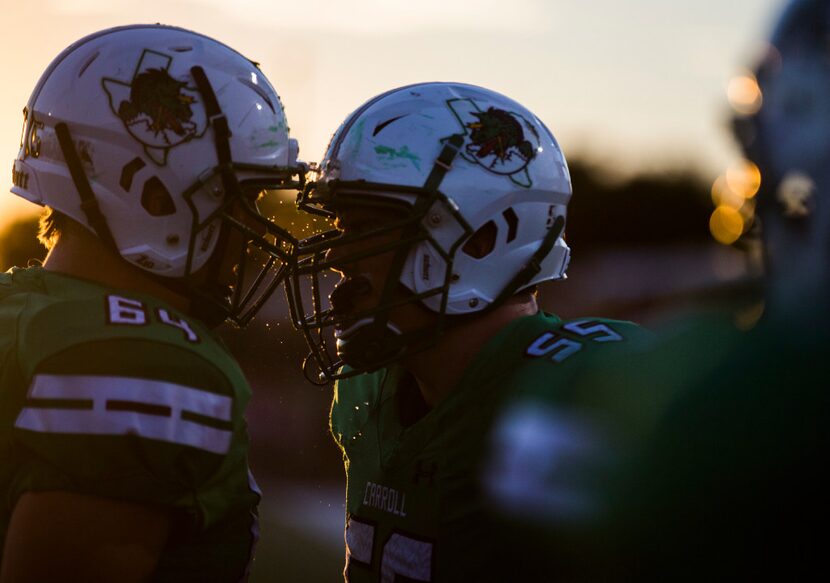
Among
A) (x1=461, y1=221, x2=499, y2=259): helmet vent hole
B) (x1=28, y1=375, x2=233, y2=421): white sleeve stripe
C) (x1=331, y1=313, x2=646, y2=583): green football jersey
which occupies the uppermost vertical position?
(x1=461, y1=221, x2=499, y2=259): helmet vent hole

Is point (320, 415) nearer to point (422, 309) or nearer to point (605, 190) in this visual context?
point (422, 309)

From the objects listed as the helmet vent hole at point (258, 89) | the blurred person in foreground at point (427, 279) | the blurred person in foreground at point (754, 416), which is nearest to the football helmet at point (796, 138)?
the blurred person in foreground at point (754, 416)

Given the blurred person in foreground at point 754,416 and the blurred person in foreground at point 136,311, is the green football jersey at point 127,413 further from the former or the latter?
the blurred person in foreground at point 754,416

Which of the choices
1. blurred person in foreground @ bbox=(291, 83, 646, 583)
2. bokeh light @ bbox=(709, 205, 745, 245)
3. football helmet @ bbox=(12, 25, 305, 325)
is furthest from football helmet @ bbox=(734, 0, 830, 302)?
football helmet @ bbox=(12, 25, 305, 325)

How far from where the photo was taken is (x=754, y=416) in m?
1.36

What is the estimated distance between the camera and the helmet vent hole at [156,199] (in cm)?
273

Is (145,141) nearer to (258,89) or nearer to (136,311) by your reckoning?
(258,89)

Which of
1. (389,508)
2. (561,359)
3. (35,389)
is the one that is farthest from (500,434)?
(35,389)

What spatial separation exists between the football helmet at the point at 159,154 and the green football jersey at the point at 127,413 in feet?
1.05

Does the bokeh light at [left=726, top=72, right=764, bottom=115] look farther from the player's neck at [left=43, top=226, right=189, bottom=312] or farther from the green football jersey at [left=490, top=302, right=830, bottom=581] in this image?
the player's neck at [left=43, top=226, right=189, bottom=312]

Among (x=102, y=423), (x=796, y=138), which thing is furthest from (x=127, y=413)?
(x=796, y=138)

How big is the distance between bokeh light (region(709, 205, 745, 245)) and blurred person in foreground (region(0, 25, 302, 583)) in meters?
1.02

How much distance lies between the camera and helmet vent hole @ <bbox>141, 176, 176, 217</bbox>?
108 inches

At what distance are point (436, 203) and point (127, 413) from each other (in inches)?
43.1
